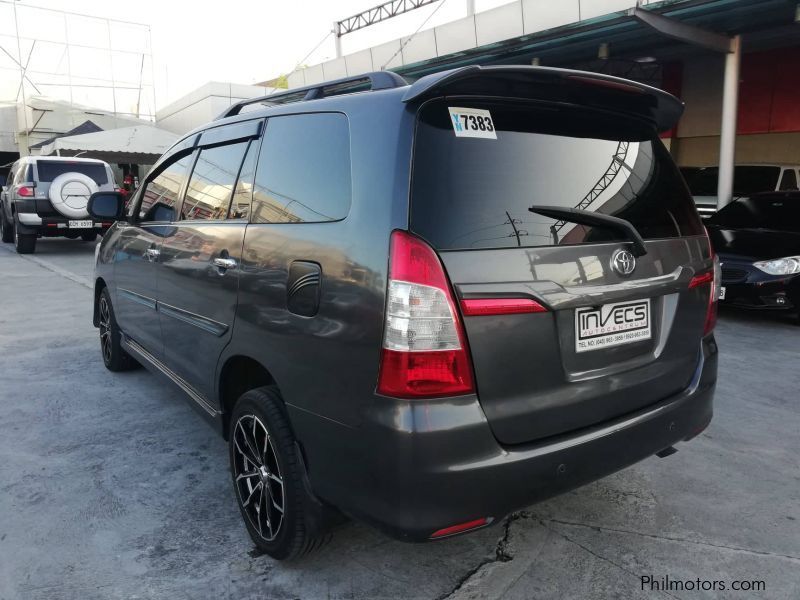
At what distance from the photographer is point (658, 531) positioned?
2695 millimetres

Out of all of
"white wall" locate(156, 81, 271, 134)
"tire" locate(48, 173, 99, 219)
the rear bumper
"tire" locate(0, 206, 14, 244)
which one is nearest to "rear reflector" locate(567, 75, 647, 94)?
the rear bumper

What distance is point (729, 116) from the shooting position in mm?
10977

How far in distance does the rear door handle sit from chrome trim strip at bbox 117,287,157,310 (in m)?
1.05

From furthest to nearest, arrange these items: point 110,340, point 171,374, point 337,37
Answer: point 337,37
point 110,340
point 171,374

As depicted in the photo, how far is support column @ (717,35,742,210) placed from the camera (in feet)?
35.8

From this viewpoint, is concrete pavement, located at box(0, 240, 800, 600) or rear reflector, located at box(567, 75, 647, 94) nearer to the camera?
rear reflector, located at box(567, 75, 647, 94)

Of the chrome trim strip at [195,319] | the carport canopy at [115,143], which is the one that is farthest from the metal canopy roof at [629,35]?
the carport canopy at [115,143]

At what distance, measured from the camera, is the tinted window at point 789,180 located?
12.1 metres

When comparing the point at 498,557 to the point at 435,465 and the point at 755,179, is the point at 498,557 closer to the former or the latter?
the point at 435,465

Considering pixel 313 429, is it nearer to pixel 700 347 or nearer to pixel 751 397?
pixel 700 347

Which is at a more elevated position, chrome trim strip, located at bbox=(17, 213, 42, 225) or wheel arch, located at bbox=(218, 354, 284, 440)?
chrome trim strip, located at bbox=(17, 213, 42, 225)

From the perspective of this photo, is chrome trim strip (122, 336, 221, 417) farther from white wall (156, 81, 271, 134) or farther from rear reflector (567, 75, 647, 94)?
white wall (156, 81, 271, 134)

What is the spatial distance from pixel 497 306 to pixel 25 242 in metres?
14.2

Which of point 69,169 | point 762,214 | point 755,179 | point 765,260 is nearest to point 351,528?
point 765,260
